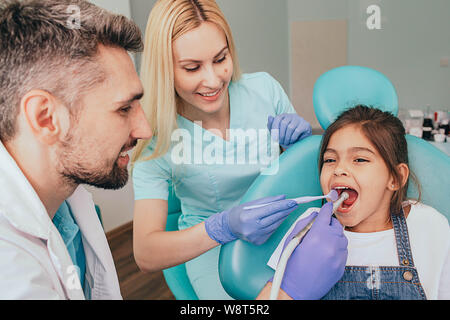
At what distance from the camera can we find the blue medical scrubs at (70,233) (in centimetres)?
63

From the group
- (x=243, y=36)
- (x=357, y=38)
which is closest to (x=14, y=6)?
(x=243, y=36)

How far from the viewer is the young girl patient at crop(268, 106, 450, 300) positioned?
726 millimetres

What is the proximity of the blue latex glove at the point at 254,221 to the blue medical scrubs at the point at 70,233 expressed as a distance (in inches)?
10.1

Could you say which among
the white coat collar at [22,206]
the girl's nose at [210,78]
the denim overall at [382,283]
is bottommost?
the denim overall at [382,283]

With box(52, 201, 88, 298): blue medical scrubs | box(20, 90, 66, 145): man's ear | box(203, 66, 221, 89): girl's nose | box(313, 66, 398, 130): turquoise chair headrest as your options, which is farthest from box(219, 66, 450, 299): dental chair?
box(20, 90, 66, 145): man's ear

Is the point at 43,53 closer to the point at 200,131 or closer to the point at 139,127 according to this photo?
the point at 139,127

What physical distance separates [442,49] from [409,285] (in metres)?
0.47

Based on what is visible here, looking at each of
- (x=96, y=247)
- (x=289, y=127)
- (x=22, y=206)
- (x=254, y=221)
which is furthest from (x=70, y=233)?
(x=289, y=127)

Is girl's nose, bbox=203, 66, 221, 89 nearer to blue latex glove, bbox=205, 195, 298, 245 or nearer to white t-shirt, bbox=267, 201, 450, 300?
blue latex glove, bbox=205, 195, 298, 245

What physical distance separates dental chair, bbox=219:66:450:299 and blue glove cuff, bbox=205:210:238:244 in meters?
0.07

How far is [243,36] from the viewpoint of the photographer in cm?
74

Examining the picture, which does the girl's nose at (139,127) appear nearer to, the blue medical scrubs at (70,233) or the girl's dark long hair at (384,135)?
the blue medical scrubs at (70,233)

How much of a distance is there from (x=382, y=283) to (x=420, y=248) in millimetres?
118

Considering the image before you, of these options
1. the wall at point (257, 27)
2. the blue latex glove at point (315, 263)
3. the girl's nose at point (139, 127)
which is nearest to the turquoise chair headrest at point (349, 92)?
the wall at point (257, 27)
